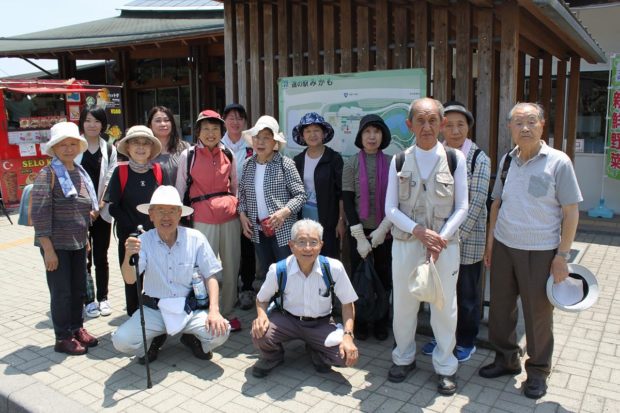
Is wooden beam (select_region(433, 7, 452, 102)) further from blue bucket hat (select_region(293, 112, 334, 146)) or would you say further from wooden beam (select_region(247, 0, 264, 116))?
wooden beam (select_region(247, 0, 264, 116))

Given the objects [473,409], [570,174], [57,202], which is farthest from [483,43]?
[57,202]

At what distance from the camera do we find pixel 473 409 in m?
3.27

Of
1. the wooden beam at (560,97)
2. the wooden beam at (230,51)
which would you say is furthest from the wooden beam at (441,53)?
the wooden beam at (560,97)

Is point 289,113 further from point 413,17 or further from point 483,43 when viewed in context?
point 483,43

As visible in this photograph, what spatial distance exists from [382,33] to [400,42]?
7.3 inches

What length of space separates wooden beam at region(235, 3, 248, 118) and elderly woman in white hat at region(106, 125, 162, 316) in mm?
1505

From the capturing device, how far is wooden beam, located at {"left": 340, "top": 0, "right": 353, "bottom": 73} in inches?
188

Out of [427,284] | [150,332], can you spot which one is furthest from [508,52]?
[150,332]

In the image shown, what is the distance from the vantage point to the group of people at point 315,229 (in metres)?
3.33

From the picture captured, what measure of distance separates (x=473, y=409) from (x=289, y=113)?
10.5 feet

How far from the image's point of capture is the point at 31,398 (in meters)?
3.49

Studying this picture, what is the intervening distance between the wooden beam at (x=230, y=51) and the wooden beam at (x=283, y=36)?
0.67 metres

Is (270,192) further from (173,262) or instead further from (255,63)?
(255,63)

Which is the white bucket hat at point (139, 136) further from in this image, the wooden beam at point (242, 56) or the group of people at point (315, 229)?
the wooden beam at point (242, 56)
